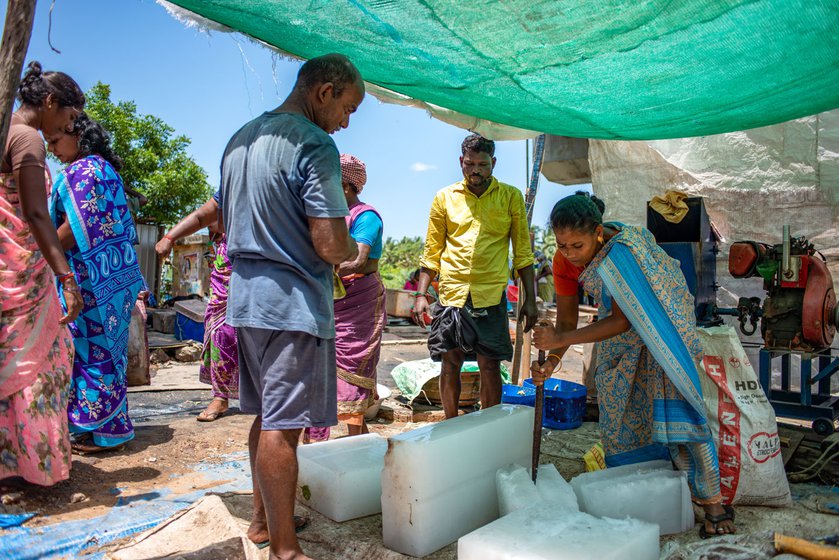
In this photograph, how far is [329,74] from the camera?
2141 millimetres

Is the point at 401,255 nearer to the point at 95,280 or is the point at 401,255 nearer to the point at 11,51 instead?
the point at 95,280

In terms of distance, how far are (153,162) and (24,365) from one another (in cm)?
1749

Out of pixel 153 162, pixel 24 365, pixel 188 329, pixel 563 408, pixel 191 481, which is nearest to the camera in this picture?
pixel 24 365

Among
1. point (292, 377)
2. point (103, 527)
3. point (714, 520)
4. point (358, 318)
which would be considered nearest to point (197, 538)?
point (103, 527)

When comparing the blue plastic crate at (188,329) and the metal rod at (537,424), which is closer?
the metal rod at (537,424)

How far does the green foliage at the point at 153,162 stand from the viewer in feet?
59.1

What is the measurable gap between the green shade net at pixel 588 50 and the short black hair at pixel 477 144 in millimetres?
247

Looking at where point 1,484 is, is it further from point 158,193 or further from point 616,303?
point 158,193

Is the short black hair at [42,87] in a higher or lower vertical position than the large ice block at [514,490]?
higher

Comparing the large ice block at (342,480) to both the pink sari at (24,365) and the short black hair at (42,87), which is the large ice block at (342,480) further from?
the short black hair at (42,87)

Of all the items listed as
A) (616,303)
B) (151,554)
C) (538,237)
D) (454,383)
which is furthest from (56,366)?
(538,237)

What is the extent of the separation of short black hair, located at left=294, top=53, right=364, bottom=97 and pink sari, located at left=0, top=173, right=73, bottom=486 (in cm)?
162

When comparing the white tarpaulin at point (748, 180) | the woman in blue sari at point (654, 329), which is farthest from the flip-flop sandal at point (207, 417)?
the white tarpaulin at point (748, 180)

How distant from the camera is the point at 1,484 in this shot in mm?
2820
